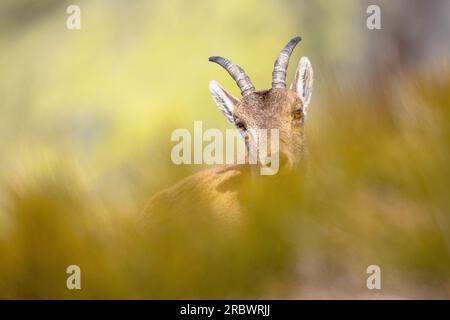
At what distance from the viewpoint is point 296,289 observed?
5.27m

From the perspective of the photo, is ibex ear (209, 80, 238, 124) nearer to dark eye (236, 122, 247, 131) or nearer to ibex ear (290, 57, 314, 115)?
dark eye (236, 122, 247, 131)

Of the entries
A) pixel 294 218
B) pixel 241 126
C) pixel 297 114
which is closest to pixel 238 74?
pixel 241 126

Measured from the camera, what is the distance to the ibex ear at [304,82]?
873cm

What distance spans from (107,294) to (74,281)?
0.81ft

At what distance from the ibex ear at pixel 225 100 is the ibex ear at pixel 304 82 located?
0.70 m

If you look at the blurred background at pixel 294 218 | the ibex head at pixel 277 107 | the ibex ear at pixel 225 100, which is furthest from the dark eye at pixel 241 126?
the blurred background at pixel 294 218

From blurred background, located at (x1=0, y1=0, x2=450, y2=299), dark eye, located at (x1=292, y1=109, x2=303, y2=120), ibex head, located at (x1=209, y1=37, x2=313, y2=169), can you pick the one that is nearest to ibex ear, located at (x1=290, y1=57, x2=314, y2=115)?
ibex head, located at (x1=209, y1=37, x2=313, y2=169)

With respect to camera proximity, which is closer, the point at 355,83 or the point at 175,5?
the point at 355,83

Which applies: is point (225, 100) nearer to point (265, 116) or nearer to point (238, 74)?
point (238, 74)

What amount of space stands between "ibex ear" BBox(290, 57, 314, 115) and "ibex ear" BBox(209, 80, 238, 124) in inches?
27.5

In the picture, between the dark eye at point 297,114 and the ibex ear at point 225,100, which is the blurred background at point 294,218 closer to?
the dark eye at point 297,114

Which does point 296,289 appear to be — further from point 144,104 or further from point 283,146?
point 144,104

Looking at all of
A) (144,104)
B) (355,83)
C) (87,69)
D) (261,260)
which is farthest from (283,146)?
(87,69)

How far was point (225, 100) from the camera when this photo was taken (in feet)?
29.6
